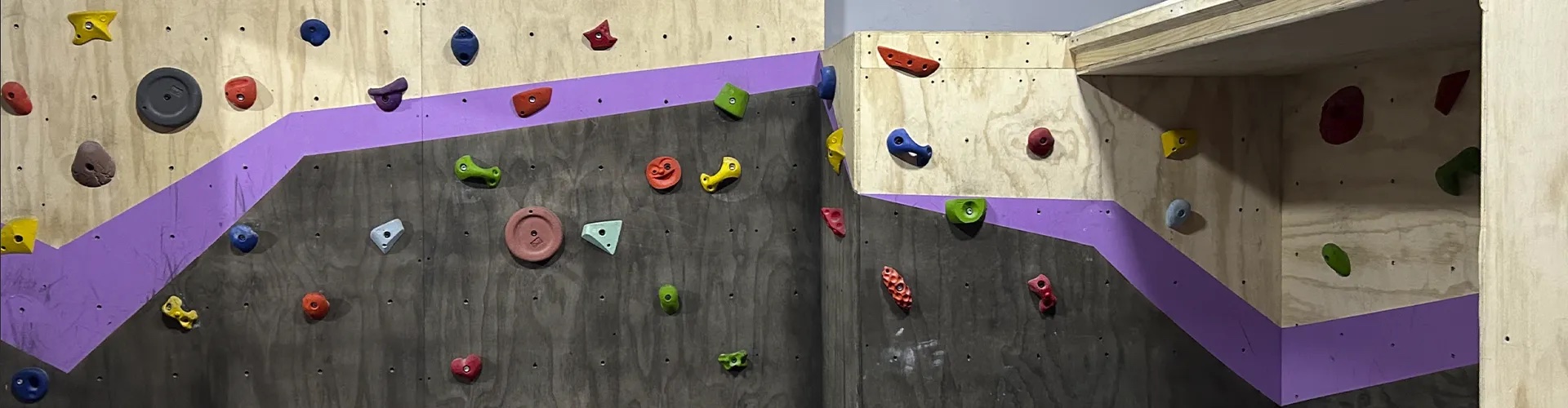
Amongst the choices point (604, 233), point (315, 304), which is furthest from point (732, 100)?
point (315, 304)

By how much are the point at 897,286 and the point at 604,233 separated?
0.79 meters

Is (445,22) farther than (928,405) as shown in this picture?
Yes

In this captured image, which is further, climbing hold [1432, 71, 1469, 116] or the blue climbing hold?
the blue climbing hold

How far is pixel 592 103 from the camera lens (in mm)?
2396

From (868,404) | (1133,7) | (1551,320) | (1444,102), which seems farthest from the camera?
(1133,7)

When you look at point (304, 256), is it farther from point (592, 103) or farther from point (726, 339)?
point (726, 339)

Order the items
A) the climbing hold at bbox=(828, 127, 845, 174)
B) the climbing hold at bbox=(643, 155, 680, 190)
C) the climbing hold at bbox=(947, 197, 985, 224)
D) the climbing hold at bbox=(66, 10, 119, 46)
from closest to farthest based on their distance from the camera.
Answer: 1. the climbing hold at bbox=(947, 197, 985, 224)
2. the climbing hold at bbox=(828, 127, 845, 174)
3. the climbing hold at bbox=(66, 10, 119, 46)
4. the climbing hold at bbox=(643, 155, 680, 190)

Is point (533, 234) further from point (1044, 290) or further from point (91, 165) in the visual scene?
point (1044, 290)

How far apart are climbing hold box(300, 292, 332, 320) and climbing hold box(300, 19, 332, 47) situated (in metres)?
0.63

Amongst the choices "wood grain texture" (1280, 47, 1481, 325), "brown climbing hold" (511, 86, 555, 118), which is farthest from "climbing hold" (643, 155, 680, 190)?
"wood grain texture" (1280, 47, 1481, 325)

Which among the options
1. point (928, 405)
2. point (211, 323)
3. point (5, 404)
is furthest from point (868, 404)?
point (5, 404)

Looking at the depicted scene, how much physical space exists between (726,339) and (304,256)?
3.57 ft

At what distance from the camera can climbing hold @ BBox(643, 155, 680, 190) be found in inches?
94.4

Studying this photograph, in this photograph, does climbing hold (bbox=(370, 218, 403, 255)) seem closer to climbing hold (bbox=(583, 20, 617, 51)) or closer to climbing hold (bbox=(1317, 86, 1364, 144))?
climbing hold (bbox=(583, 20, 617, 51))
